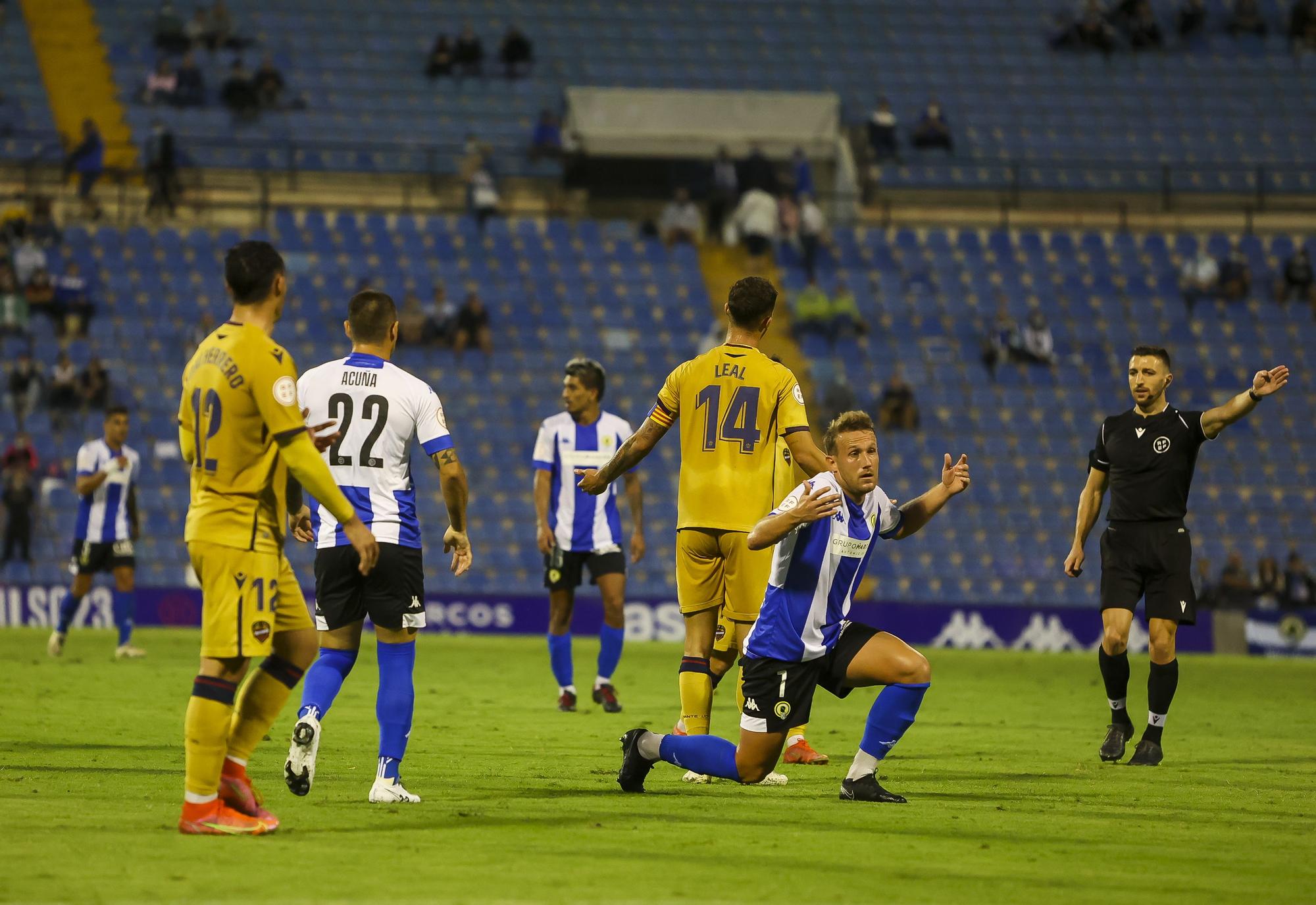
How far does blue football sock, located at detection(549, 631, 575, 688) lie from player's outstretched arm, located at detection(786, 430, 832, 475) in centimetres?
499

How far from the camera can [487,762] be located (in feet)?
33.3

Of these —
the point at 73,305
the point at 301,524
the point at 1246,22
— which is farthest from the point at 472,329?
the point at 301,524

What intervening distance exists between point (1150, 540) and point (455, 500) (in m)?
5.09

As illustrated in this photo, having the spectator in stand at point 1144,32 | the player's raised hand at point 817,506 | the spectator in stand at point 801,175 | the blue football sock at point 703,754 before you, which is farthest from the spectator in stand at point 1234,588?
the player's raised hand at point 817,506

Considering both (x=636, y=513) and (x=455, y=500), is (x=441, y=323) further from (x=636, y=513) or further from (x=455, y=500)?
(x=455, y=500)

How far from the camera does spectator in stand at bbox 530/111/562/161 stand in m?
32.5

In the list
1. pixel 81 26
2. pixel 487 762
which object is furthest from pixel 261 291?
pixel 81 26

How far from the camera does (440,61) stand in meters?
34.2

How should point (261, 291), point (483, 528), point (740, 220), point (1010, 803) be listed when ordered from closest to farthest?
point (261, 291) < point (1010, 803) < point (483, 528) < point (740, 220)

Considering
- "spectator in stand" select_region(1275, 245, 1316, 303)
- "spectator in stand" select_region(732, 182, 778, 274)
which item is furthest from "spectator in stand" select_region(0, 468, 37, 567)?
"spectator in stand" select_region(1275, 245, 1316, 303)

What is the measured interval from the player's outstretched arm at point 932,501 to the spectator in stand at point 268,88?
26743mm

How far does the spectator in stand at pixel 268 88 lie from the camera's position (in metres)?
32.8

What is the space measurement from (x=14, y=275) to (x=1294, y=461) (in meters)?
21.4

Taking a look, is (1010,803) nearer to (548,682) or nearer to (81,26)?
(548,682)
